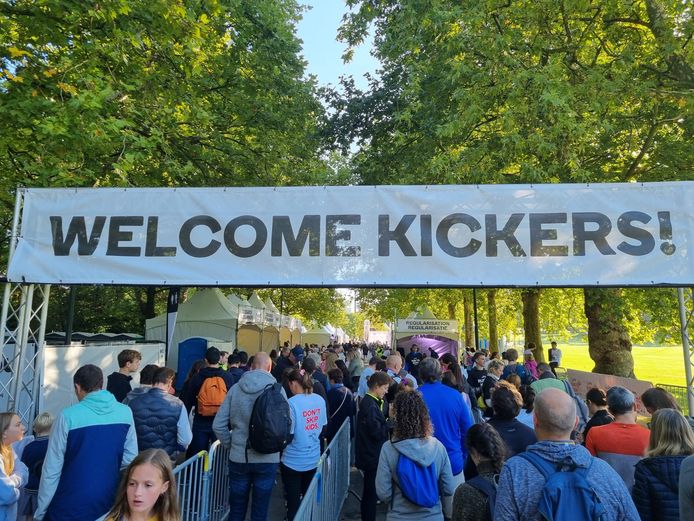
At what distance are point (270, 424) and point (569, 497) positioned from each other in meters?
3.03

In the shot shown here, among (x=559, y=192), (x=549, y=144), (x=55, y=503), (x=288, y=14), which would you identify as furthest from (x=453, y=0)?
(x=55, y=503)


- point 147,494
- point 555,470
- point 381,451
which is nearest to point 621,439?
point 381,451

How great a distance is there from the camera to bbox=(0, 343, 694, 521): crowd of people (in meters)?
2.45

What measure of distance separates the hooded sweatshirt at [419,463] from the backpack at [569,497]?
1333 millimetres

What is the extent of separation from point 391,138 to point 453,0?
3.99 metres

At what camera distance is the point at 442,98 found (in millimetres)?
14000

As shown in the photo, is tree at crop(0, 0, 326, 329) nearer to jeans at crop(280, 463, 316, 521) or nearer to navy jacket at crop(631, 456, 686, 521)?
jeans at crop(280, 463, 316, 521)

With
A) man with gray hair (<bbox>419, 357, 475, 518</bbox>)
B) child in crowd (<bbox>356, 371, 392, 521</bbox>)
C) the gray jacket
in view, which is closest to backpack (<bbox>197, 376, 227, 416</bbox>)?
the gray jacket

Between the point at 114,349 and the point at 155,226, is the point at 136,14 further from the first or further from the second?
the point at 114,349

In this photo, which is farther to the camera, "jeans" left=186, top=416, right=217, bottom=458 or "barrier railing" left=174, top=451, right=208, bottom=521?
"jeans" left=186, top=416, right=217, bottom=458

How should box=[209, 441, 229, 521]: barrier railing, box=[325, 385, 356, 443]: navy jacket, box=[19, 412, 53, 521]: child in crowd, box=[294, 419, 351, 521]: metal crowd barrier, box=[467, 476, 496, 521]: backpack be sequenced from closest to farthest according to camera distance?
1. box=[467, 476, 496, 521]: backpack
2. box=[294, 419, 351, 521]: metal crowd barrier
3. box=[19, 412, 53, 521]: child in crowd
4. box=[209, 441, 229, 521]: barrier railing
5. box=[325, 385, 356, 443]: navy jacket

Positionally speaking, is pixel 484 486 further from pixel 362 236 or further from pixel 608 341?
pixel 608 341

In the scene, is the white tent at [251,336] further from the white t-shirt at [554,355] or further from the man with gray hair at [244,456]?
the man with gray hair at [244,456]

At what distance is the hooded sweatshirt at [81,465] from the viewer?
11.9 feet
